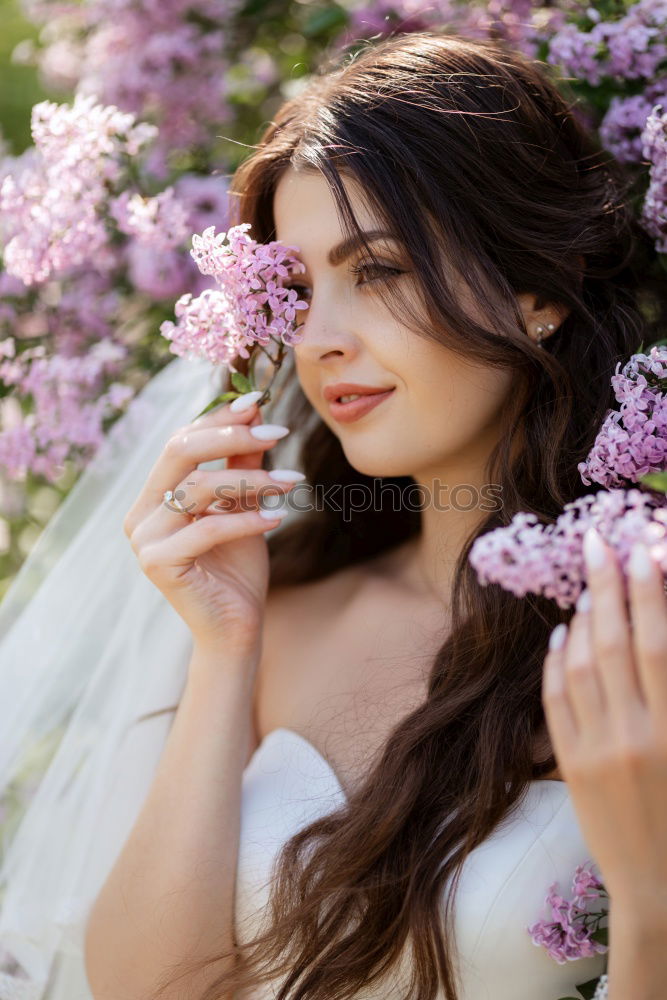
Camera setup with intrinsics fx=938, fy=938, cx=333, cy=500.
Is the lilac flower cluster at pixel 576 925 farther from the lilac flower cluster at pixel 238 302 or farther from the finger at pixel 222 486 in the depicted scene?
the lilac flower cluster at pixel 238 302

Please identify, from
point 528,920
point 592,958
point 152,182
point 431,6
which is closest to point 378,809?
point 528,920

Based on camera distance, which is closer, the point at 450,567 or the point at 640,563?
the point at 640,563

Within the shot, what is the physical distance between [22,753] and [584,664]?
134cm

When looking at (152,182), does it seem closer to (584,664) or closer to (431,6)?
(431,6)

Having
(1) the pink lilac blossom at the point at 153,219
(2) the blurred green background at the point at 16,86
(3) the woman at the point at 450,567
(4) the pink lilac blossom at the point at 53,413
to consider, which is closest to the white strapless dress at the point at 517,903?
(3) the woman at the point at 450,567

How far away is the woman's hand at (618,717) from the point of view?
77cm

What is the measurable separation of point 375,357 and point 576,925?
0.78 m

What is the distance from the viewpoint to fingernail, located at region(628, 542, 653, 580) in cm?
77

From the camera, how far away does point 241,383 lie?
150cm

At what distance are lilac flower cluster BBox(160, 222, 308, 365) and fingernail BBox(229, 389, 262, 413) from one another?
3.2 inches

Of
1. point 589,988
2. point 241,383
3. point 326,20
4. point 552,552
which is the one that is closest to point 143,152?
point 326,20

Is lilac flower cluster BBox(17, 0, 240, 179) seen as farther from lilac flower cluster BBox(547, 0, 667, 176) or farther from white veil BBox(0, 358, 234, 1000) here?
lilac flower cluster BBox(547, 0, 667, 176)

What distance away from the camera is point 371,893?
48.5 inches

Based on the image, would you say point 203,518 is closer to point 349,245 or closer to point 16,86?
point 349,245
